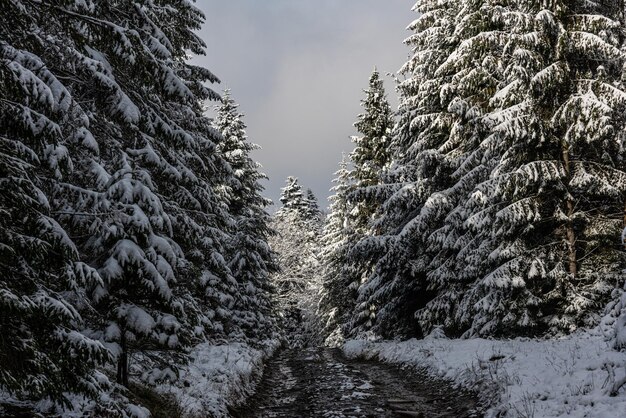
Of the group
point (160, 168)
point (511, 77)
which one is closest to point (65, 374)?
point (160, 168)

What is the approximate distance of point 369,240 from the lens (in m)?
20.1

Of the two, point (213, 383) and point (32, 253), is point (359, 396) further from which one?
point (32, 253)

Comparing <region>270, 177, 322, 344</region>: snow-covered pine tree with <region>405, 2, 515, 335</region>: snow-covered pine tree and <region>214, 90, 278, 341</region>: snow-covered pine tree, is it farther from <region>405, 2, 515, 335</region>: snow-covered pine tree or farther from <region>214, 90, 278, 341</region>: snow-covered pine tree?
<region>405, 2, 515, 335</region>: snow-covered pine tree

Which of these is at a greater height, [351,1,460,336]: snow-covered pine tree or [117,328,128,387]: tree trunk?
[351,1,460,336]: snow-covered pine tree

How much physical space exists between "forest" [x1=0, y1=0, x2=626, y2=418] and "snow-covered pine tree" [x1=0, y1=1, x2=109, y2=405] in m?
0.03

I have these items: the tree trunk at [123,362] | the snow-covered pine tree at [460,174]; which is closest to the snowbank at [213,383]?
the tree trunk at [123,362]

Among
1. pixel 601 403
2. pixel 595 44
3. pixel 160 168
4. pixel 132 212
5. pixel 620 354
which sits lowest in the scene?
pixel 601 403

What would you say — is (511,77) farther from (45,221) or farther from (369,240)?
(45,221)

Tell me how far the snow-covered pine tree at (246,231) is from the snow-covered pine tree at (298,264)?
16.6 meters

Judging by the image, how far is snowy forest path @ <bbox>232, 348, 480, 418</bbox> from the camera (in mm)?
9414

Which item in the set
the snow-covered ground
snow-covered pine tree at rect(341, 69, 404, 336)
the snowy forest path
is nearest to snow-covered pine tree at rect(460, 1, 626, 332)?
the snow-covered ground

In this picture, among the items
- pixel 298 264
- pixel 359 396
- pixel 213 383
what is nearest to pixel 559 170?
pixel 359 396

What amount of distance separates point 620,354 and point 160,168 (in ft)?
29.5

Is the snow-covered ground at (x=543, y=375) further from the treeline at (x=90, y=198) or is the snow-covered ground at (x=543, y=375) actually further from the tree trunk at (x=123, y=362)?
the tree trunk at (x=123, y=362)
